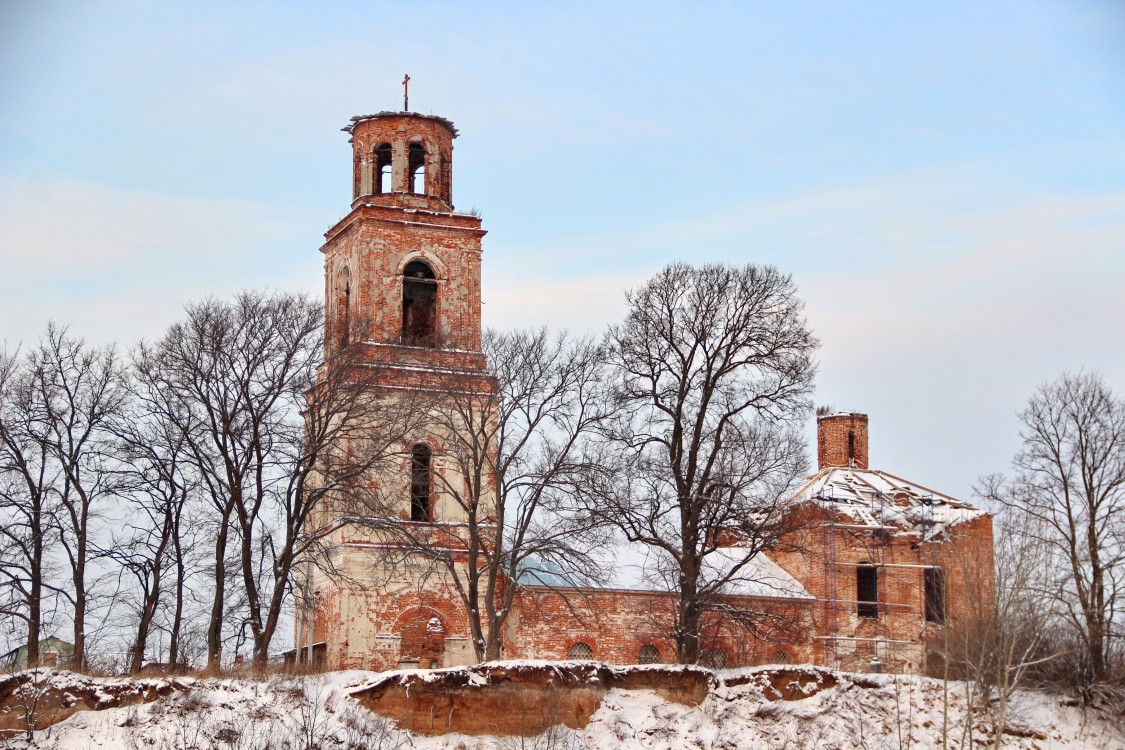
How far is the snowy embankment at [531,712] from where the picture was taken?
883 inches

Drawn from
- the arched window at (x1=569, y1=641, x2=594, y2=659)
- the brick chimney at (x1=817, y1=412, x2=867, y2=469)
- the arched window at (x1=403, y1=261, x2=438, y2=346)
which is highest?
the arched window at (x1=403, y1=261, x2=438, y2=346)

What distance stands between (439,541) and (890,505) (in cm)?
1311

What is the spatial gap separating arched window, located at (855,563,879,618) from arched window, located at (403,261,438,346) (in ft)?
42.1

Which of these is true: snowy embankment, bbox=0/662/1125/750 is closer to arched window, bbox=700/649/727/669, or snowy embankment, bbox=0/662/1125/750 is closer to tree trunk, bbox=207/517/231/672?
tree trunk, bbox=207/517/231/672

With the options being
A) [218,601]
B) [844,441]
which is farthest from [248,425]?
[844,441]

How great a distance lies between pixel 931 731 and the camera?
27.5 meters

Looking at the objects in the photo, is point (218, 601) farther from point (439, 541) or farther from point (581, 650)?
point (581, 650)

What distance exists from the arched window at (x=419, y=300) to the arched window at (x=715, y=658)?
925cm

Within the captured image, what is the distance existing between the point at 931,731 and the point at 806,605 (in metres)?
10.2

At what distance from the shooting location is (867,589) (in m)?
38.7

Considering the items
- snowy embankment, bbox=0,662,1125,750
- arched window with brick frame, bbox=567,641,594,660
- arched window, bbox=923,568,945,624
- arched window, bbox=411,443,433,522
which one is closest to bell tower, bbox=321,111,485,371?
arched window, bbox=411,443,433,522

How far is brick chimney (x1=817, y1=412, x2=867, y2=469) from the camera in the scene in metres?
42.7

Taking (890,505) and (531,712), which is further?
(890,505)

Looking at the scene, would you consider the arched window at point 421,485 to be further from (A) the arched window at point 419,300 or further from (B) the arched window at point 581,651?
(B) the arched window at point 581,651
